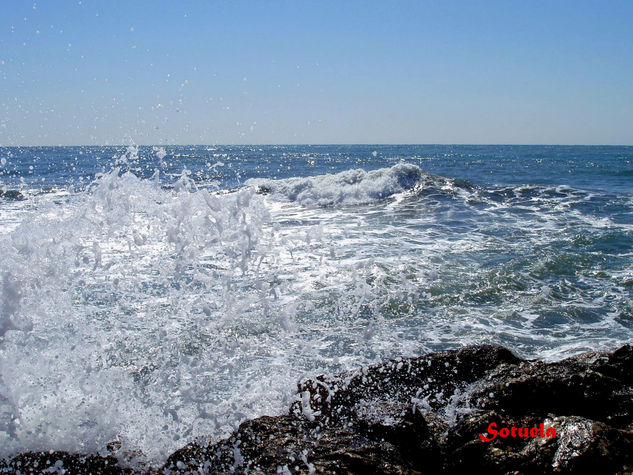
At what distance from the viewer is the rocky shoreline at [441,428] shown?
2281 mm

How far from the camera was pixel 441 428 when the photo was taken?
2801 millimetres

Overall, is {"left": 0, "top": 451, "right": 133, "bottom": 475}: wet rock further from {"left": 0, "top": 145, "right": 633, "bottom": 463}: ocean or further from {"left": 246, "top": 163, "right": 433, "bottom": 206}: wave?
{"left": 246, "top": 163, "right": 433, "bottom": 206}: wave

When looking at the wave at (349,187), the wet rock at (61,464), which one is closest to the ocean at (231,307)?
the wet rock at (61,464)

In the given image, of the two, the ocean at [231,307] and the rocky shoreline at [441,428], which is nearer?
the rocky shoreline at [441,428]

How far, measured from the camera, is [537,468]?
217 centimetres

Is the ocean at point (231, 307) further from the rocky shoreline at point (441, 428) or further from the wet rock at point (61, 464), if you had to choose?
the rocky shoreline at point (441, 428)

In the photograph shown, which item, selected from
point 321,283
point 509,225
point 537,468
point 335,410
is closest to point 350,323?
point 321,283

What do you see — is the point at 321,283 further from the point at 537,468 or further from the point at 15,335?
the point at 537,468

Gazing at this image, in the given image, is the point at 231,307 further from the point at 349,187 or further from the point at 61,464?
the point at 349,187

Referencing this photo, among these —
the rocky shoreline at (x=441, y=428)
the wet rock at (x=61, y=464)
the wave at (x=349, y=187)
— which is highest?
the wave at (x=349, y=187)

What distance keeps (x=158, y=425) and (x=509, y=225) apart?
9783 mm

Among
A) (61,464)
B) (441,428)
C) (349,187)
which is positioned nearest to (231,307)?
(61,464)

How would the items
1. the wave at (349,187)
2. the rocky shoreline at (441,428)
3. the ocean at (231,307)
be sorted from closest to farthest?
the rocky shoreline at (441,428), the ocean at (231,307), the wave at (349,187)

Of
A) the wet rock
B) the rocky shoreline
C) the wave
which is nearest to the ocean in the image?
the wet rock
